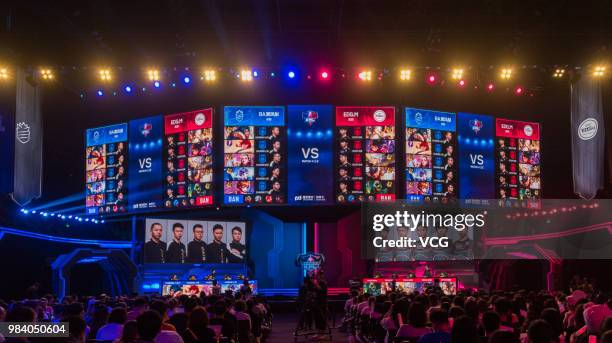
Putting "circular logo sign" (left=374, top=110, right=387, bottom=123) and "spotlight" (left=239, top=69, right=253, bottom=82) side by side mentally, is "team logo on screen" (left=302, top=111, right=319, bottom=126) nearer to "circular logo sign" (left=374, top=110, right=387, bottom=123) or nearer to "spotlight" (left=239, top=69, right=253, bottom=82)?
"circular logo sign" (left=374, top=110, right=387, bottom=123)

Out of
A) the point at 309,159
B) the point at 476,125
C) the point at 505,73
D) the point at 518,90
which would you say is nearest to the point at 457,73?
the point at 505,73

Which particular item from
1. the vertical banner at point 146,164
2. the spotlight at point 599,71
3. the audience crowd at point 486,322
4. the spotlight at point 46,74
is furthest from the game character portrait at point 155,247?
the spotlight at point 599,71

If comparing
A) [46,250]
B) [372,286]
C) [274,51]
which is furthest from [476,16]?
[46,250]

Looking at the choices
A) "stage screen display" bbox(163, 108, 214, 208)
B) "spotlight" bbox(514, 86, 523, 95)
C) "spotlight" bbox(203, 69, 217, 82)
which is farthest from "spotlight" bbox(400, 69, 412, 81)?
"stage screen display" bbox(163, 108, 214, 208)

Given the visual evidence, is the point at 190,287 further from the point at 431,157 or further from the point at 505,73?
the point at 505,73

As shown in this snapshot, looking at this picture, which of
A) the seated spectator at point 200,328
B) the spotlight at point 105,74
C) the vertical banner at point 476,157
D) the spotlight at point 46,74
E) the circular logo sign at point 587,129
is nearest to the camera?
the seated spectator at point 200,328

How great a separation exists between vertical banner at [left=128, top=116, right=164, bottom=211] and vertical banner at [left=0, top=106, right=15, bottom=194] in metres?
5.11

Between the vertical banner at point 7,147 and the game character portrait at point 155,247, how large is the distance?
16.4ft

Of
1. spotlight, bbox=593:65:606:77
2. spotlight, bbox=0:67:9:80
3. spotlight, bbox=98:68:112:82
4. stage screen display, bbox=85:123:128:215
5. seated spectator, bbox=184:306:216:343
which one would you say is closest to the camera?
seated spectator, bbox=184:306:216:343

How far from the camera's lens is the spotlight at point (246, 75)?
70.0ft

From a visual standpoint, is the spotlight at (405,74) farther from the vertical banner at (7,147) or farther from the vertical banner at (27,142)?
the vertical banner at (7,147)

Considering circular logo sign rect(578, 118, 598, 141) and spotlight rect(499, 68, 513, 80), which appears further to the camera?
spotlight rect(499, 68, 513, 80)

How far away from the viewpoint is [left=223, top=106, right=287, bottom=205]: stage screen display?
24.0m

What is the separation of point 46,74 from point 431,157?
14181mm
